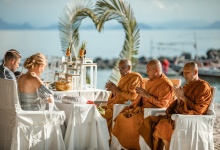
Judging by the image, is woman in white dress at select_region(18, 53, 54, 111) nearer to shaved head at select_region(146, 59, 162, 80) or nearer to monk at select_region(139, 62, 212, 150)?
monk at select_region(139, 62, 212, 150)

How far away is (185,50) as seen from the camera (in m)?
38.1

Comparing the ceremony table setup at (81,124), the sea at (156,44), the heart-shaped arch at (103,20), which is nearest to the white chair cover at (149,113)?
the ceremony table setup at (81,124)

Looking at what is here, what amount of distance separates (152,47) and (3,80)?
101ft

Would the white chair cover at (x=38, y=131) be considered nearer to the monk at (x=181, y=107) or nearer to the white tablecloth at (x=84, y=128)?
the white tablecloth at (x=84, y=128)

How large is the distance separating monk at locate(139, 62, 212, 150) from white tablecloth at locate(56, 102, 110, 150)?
43cm

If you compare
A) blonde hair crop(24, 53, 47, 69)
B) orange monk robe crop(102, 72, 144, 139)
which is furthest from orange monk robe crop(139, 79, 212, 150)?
blonde hair crop(24, 53, 47, 69)

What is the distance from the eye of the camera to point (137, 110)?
5.33 meters

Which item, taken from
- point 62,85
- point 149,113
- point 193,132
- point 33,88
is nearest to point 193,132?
point 193,132

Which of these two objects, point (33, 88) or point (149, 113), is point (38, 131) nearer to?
point (33, 88)

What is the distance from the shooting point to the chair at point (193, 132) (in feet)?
14.9

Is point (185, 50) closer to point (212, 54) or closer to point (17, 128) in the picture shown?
point (212, 54)

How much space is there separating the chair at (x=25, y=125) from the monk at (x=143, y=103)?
878 millimetres

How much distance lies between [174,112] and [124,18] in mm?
3508

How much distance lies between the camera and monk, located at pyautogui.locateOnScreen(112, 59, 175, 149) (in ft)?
16.7
